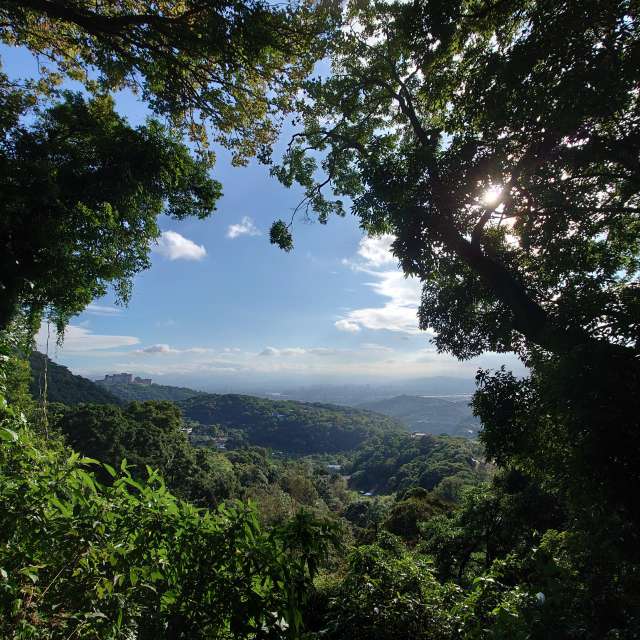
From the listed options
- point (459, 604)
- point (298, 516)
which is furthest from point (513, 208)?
point (298, 516)

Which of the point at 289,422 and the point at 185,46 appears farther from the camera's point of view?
the point at 289,422

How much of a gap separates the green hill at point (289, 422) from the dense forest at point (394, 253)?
119645 millimetres

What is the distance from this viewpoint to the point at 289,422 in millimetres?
131500

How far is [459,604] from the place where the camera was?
2623 millimetres

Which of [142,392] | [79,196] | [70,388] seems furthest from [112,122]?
[142,392]

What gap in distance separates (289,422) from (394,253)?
133m

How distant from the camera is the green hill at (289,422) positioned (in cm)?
12325

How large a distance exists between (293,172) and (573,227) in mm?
5735

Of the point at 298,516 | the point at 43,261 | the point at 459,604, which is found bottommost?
Result: the point at 459,604

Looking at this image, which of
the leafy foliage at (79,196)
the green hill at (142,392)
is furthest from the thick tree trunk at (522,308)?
the green hill at (142,392)

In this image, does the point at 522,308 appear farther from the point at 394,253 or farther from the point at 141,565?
the point at 141,565

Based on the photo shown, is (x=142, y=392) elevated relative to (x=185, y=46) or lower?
lower

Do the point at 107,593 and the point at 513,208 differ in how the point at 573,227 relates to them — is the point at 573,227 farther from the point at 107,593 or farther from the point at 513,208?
the point at 107,593

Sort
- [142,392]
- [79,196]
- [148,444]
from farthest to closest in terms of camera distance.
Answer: [142,392] < [148,444] < [79,196]
